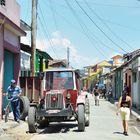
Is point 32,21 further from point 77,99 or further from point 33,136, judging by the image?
point 33,136

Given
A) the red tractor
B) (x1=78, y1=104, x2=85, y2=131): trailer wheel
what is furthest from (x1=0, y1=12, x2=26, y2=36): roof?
(x1=78, y1=104, x2=85, y2=131): trailer wheel

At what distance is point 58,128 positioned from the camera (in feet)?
59.7

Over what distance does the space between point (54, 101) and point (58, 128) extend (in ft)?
5.60

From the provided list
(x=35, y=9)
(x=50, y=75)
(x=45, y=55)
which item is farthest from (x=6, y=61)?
(x=45, y=55)

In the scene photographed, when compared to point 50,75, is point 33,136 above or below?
below

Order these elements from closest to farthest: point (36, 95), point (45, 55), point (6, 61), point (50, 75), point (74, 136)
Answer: point (74, 136) → point (50, 75) → point (6, 61) → point (36, 95) → point (45, 55)

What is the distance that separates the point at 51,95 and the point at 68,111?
3.06ft

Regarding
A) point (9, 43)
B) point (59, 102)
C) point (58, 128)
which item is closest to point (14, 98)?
point (58, 128)

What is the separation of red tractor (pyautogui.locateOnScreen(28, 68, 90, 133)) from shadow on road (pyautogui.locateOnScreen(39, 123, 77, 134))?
1.19 ft

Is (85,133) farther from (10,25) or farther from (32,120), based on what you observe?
(10,25)

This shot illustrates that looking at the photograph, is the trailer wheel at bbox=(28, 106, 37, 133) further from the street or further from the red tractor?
the street

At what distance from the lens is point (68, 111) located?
16516mm

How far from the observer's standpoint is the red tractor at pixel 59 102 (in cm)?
1652

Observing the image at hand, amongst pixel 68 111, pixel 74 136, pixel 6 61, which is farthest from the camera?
pixel 6 61
